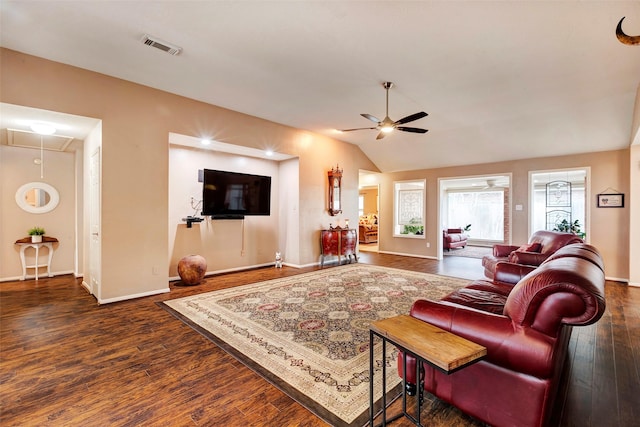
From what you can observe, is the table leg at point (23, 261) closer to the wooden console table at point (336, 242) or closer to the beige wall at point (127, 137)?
the beige wall at point (127, 137)

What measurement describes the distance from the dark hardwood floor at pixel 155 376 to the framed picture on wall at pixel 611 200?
2.88 metres

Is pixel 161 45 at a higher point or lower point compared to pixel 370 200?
higher

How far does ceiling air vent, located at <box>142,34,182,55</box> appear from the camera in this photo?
10.1 feet

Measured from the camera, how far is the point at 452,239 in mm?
9391

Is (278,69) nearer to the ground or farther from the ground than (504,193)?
farther from the ground

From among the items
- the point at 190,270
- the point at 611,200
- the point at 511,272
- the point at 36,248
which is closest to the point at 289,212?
the point at 190,270

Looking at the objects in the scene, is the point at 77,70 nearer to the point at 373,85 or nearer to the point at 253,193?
the point at 253,193

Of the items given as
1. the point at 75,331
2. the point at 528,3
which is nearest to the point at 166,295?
the point at 75,331

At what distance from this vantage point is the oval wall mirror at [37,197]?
210 inches

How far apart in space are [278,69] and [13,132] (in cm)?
432

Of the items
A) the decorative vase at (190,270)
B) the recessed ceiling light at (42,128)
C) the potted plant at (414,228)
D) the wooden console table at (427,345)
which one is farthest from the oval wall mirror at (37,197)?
the potted plant at (414,228)

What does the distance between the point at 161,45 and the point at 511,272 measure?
4681 mm

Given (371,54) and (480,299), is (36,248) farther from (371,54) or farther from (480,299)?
(480,299)

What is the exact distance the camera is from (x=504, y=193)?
10812 millimetres
